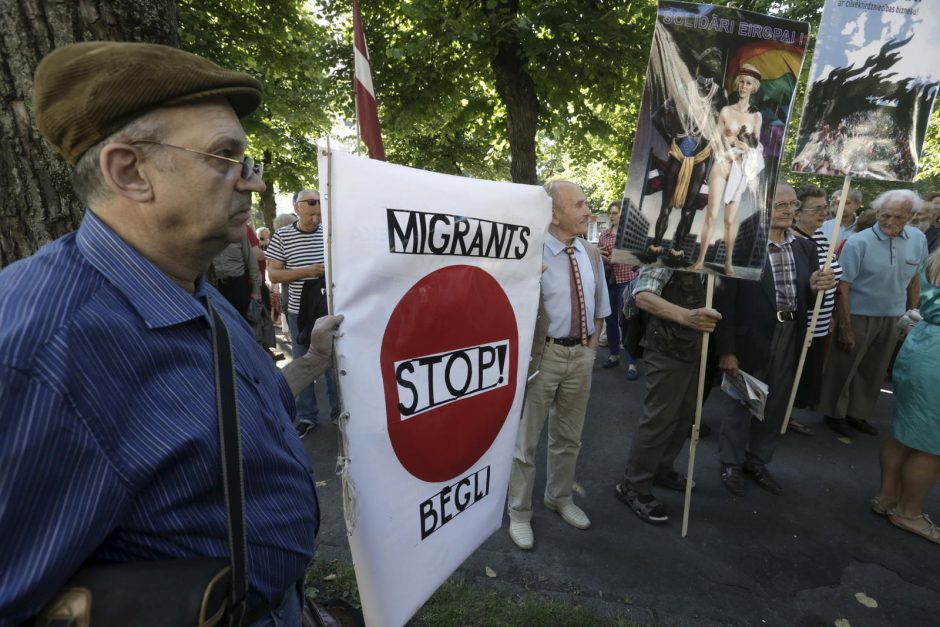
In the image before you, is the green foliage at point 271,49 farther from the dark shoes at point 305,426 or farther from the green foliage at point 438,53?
the dark shoes at point 305,426

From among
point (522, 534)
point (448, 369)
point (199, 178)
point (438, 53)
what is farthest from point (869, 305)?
point (438, 53)

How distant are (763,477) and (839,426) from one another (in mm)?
1712

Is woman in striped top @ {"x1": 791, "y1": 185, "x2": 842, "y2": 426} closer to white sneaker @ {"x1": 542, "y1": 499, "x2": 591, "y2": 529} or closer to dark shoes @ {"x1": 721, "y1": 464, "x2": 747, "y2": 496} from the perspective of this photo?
dark shoes @ {"x1": 721, "y1": 464, "x2": 747, "y2": 496}

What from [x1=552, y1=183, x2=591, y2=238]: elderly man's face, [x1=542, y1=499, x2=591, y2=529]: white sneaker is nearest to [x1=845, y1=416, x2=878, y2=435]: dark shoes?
[x1=542, y1=499, x2=591, y2=529]: white sneaker

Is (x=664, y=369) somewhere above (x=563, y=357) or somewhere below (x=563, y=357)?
below

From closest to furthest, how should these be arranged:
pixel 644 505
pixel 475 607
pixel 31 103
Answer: pixel 31 103 < pixel 475 607 < pixel 644 505

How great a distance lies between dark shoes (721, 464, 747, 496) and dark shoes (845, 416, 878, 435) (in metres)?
1.98

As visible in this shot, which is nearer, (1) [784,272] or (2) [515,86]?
(1) [784,272]

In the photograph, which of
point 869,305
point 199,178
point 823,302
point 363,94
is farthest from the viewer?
point 869,305

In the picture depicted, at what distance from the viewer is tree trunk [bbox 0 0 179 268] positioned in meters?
1.43

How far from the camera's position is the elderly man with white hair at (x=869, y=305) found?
13.8 ft

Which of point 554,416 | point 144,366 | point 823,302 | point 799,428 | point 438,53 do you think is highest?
point 438,53

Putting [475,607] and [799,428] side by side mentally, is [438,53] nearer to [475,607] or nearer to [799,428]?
[799,428]

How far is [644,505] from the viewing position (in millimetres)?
3188
